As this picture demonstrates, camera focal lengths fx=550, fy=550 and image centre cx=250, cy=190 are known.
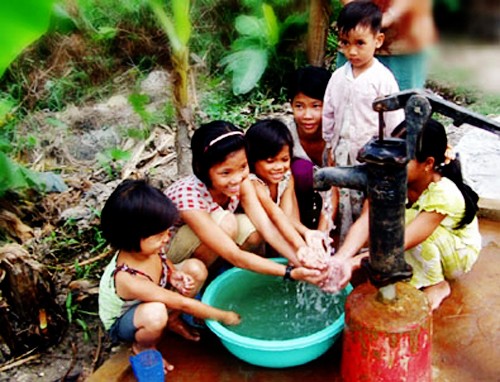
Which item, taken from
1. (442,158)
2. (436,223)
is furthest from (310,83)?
(436,223)

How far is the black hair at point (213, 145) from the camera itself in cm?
192

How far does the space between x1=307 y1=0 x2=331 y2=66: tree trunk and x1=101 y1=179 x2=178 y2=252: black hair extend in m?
2.45

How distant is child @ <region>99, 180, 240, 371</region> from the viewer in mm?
1726

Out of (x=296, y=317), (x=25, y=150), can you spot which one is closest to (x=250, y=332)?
(x=296, y=317)

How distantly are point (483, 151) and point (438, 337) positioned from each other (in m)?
1.76

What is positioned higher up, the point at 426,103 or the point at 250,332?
the point at 426,103

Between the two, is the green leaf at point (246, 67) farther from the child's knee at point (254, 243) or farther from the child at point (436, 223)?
the child at point (436, 223)

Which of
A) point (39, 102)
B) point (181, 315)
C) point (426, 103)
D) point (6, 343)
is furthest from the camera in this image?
point (39, 102)

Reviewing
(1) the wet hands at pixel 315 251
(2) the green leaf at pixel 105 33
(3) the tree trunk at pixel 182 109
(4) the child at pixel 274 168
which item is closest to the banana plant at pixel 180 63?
(3) the tree trunk at pixel 182 109

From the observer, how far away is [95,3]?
4.65m

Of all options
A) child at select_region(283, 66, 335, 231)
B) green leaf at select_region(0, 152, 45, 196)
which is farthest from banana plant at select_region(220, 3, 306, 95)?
green leaf at select_region(0, 152, 45, 196)

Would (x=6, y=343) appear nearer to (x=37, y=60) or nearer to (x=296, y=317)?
(x=296, y=317)

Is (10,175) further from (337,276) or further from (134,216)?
(337,276)

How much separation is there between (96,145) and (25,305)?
76.9 inches
